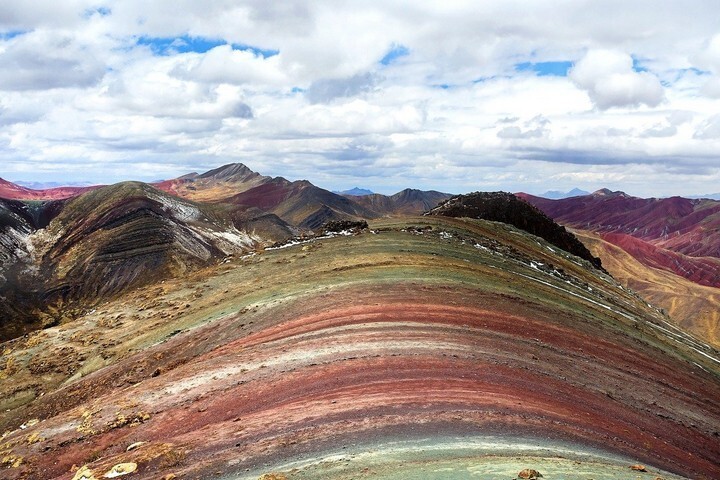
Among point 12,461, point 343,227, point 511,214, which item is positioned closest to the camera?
point 12,461

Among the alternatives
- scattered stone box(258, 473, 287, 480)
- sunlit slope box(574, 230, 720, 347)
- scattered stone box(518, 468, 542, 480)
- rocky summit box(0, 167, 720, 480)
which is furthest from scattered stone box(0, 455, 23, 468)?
sunlit slope box(574, 230, 720, 347)

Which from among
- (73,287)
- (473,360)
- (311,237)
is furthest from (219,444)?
(73,287)

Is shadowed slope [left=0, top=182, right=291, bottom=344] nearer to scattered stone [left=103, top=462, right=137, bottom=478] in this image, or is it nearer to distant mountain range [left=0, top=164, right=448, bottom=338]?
distant mountain range [left=0, top=164, right=448, bottom=338]

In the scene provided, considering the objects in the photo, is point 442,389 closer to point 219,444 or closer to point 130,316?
point 219,444

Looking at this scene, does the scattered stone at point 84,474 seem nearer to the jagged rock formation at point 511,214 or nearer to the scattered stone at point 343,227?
the scattered stone at point 343,227

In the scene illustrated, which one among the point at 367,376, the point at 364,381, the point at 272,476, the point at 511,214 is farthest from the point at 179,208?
the point at 272,476

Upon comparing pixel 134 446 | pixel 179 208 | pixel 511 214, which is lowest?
pixel 134 446

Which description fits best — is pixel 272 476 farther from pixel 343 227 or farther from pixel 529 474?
pixel 343 227
